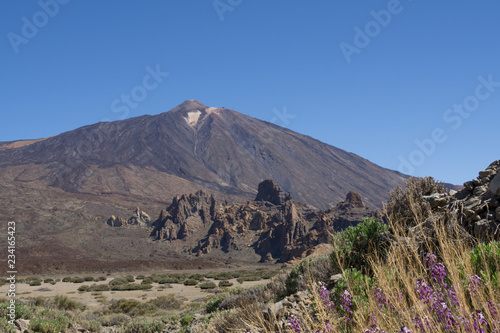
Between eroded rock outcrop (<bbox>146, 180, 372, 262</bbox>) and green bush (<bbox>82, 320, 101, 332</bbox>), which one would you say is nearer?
green bush (<bbox>82, 320, 101, 332</bbox>)

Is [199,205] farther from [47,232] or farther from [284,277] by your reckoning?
[284,277]

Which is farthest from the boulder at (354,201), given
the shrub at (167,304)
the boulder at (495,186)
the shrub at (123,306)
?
the boulder at (495,186)

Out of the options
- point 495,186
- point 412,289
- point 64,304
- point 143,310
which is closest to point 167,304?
point 143,310

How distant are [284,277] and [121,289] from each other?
82.6 feet

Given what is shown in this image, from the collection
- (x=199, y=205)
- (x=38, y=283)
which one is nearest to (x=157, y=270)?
(x=38, y=283)

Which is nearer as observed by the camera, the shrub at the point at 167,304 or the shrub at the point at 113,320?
the shrub at the point at 113,320

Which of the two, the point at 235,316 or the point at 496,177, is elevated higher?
the point at 496,177

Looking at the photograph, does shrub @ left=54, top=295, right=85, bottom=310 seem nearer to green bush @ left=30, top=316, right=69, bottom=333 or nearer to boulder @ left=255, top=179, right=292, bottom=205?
green bush @ left=30, top=316, right=69, bottom=333

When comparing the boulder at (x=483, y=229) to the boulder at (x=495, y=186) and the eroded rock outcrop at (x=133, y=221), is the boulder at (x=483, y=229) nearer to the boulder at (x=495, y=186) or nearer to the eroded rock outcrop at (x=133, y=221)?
the boulder at (x=495, y=186)

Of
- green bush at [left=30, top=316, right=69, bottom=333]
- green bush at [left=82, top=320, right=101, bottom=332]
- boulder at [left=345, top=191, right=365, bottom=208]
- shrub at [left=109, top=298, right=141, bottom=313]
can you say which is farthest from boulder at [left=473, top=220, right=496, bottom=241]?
boulder at [left=345, top=191, right=365, bottom=208]

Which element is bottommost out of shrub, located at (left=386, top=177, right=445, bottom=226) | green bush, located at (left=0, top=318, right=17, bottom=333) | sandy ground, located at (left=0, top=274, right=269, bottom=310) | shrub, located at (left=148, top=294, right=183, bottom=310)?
sandy ground, located at (left=0, top=274, right=269, bottom=310)

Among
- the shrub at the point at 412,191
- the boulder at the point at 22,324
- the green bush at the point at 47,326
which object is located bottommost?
the green bush at the point at 47,326

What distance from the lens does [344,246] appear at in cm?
738

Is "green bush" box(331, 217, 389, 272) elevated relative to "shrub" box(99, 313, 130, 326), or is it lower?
elevated
